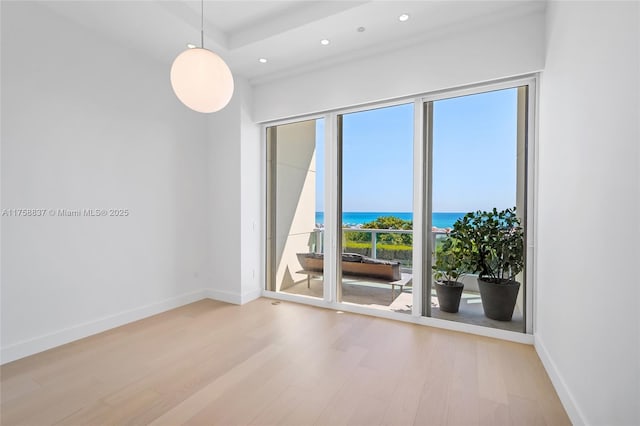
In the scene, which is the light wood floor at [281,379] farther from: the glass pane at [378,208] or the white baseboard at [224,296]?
the white baseboard at [224,296]

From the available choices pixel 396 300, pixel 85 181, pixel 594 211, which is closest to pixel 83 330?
pixel 85 181

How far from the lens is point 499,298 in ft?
9.25

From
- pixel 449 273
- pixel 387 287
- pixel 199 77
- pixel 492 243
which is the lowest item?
pixel 387 287

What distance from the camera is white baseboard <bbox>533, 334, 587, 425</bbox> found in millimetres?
1646

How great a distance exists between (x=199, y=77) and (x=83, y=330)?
8.50 ft

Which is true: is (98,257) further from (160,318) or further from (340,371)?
(340,371)

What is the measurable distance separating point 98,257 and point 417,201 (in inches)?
127

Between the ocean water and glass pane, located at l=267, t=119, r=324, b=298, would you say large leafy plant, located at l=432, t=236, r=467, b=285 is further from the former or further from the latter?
glass pane, located at l=267, t=119, r=324, b=298

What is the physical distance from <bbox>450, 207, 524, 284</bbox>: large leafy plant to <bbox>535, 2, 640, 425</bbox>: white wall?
45 centimetres

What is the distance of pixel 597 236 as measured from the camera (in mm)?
1476

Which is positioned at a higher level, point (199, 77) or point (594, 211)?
point (199, 77)

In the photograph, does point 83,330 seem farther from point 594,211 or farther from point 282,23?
point 594,211

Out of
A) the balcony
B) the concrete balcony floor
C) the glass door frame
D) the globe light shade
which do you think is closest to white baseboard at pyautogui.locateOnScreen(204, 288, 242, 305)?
the glass door frame

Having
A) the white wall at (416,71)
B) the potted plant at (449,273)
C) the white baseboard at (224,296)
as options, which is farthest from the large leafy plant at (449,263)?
the white baseboard at (224,296)
